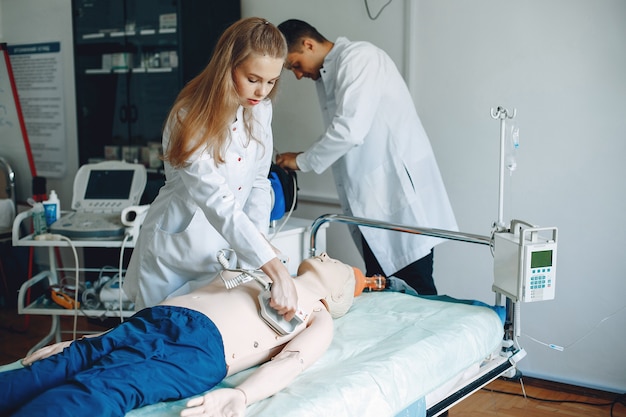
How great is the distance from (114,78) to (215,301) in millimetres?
2644

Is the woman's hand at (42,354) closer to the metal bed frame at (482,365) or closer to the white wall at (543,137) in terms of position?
the metal bed frame at (482,365)

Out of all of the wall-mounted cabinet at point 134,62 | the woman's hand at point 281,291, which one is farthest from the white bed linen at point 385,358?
the wall-mounted cabinet at point 134,62

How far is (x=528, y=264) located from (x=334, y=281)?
0.56 m

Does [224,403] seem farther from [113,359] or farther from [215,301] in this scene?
[215,301]

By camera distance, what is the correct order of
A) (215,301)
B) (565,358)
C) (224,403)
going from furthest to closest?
(565,358)
(215,301)
(224,403)

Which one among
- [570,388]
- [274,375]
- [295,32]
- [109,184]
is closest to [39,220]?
[109,184]

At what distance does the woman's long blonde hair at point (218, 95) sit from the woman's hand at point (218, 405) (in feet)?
1.97

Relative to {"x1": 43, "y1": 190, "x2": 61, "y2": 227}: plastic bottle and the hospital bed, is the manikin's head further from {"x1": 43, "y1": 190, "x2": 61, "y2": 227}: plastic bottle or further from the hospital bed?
{"x1": 43, "y1": 190, "x2": 61, "y2": 227}: plastic bottle

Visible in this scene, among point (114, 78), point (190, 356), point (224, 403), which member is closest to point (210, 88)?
point (190, 356)

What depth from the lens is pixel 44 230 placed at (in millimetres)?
Result: 2934

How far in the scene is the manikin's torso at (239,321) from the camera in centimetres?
156

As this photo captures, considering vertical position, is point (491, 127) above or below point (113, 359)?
above

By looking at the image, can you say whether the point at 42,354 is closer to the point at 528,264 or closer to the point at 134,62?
the point at 528,264

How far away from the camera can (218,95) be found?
164cm
